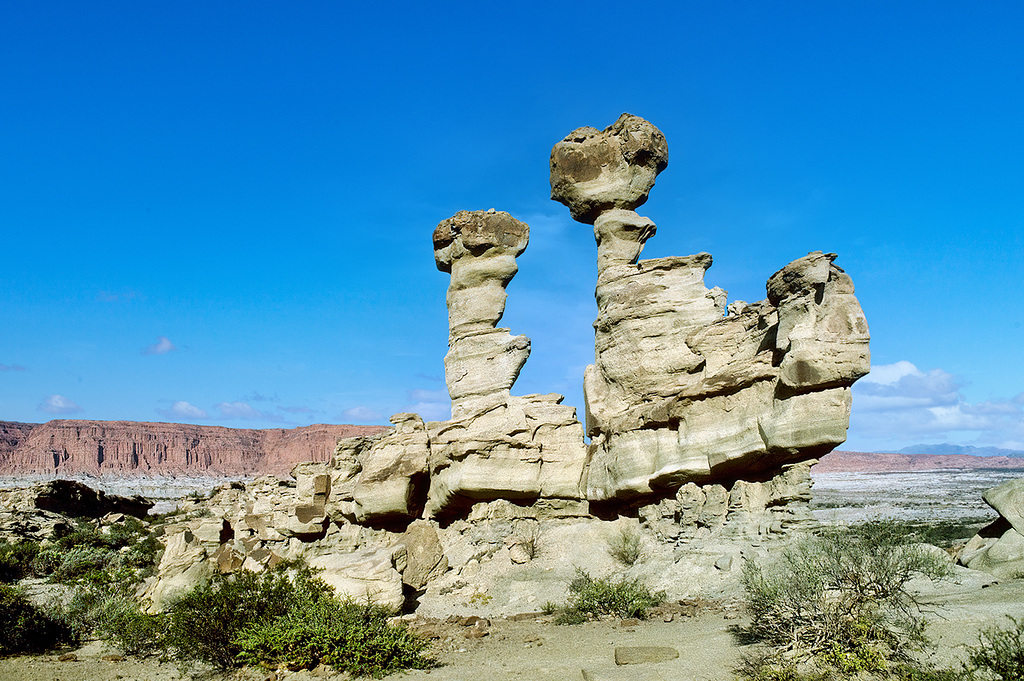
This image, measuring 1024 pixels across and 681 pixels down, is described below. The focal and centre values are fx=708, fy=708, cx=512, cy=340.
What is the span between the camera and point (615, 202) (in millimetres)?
18266

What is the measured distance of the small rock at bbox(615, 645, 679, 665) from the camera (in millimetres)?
8445

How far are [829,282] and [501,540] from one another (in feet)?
29.2

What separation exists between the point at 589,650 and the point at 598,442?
24.3 ft

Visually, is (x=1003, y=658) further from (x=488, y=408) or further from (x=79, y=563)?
(x=79, y=563)

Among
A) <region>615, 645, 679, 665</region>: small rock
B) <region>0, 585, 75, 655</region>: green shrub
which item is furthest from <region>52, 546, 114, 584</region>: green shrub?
<region>615, 645, 679, 665</region>: small rock

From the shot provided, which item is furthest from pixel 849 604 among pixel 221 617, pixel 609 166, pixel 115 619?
pixel 609 166

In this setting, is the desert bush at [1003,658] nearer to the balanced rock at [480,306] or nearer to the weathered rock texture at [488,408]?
the weathered rock texture at [488,408]

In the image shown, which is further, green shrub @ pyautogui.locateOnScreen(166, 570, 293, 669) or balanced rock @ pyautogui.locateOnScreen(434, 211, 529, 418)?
balanced rock @ pyautogui.locateOnScreen(434, 211, 529, 418)

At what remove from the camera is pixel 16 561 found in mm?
18453

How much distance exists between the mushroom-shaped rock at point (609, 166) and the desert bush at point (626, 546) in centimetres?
817

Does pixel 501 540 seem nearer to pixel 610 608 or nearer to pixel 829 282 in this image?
pixel 610 608

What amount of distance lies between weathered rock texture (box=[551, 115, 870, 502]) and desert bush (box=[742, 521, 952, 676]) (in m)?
4.08

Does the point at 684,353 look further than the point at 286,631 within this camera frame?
Yes

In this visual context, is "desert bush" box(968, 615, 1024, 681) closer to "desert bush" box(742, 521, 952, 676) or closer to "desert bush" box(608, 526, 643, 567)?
"desert bush" box(742, 521, 952, 676)
